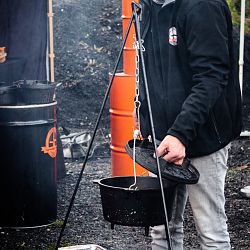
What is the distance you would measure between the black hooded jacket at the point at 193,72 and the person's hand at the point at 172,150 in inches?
1.2

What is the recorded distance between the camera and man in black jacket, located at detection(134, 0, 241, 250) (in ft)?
11.8

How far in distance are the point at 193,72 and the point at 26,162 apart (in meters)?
2.61

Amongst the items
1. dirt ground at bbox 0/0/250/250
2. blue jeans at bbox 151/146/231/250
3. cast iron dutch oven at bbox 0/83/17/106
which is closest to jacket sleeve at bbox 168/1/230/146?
blue jeans at bbox 151/146/231/250

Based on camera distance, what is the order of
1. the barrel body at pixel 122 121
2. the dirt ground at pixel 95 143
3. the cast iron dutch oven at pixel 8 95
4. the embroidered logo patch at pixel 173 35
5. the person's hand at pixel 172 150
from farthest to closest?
the barrel body at pixel 122 121 → the cast iron dutch oven at pixel 8 95 → the dirt ground at pixel 95 143 → the embroidered logo patch at pixel 173 35 → the person's hand at pixel 172 150

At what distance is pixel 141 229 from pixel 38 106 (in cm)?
151

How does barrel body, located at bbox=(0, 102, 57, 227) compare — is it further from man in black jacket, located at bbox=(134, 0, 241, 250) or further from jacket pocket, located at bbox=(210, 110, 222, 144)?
jacket pocket, located at bbox=(210, 110, 222, 144)

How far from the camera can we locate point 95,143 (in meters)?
9.12

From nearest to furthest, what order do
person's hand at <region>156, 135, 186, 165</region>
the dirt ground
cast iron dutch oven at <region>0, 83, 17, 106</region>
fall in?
person's hand at <region>156, 135, 186, 165</region>
the dirt ground
cast iron dutch oven at <region>0, 83, 17, 106</region>

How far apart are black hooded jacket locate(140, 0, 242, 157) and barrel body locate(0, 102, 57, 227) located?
1.91 metres

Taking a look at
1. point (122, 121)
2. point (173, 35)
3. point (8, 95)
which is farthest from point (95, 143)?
point (173, 35)

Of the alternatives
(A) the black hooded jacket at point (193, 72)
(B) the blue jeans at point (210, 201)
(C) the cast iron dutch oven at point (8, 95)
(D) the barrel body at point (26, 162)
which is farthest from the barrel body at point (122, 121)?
(B) the blue jeans at point (210, 201)

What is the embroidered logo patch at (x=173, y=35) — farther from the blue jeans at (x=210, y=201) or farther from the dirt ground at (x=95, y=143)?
the dirt ground at (x=95, y=143)

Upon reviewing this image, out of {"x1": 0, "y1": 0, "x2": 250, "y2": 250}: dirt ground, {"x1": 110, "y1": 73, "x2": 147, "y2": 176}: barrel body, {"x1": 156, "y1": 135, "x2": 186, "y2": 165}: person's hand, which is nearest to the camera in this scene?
{"x1": 156, "y1": 135, "x2": 186, "y2": 165}: person's hand

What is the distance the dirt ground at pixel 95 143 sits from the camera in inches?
224
